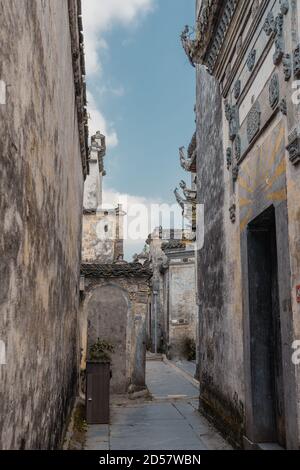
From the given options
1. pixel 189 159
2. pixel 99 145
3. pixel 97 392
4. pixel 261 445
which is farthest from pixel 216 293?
pixel 99 145

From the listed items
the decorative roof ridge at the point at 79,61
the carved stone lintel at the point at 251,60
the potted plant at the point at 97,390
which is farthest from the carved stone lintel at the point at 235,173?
the potted plant at the point at 97,390

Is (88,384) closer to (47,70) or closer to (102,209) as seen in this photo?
(47,70)

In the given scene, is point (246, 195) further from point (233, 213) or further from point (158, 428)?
point (158, 428)

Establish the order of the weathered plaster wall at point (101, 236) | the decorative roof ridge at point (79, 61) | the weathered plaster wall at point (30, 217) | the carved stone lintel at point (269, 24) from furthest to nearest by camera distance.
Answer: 1. the weathered plaster wall at point (101, 236)
2. the decorative roof ridge at point (79, 61)
3. the carved stone lintel at point (269, 24)
4. the weathered plaster wall at point (30, 217)

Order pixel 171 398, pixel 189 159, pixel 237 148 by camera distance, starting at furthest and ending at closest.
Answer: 1. pixel 189 159
2. pixel 171 398
3. pixel 237 148

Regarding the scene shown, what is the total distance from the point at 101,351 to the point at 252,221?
16.8ft

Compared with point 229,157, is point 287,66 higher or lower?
higher

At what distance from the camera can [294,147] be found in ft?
13.4

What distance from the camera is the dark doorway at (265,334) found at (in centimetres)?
533

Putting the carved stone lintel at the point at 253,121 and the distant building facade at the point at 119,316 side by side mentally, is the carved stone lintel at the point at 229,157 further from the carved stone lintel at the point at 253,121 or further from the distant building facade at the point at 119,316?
the distant building facade at the point at 119,316

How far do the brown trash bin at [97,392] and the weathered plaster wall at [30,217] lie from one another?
8.90 feet

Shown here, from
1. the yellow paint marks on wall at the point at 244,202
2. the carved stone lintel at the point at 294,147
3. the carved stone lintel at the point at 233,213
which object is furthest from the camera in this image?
the carved stone lintel at the point at 233,213

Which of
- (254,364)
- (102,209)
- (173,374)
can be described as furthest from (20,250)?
(102,209)

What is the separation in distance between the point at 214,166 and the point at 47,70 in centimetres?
459
